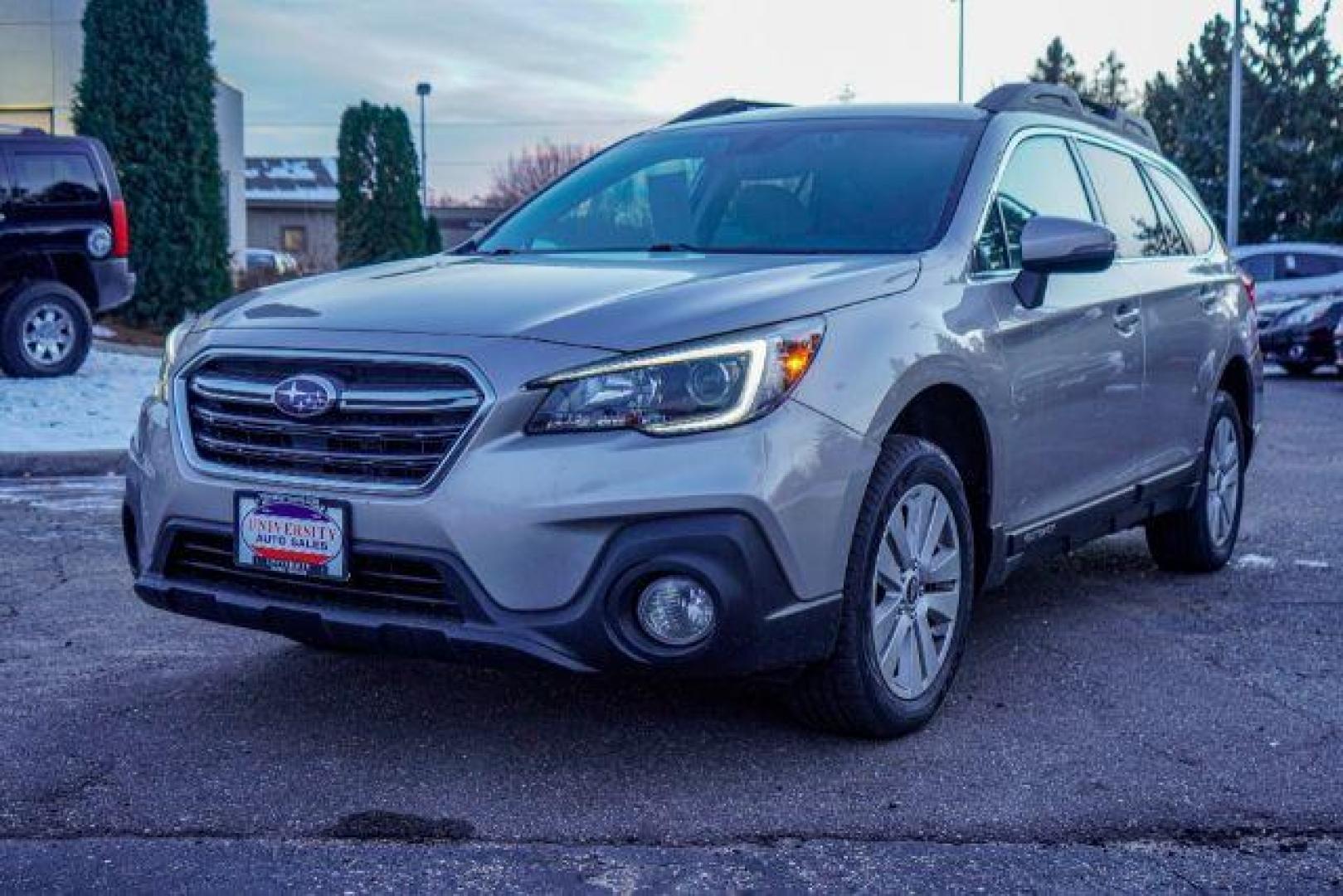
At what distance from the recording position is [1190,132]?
48.8 meters

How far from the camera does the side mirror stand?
5.03m

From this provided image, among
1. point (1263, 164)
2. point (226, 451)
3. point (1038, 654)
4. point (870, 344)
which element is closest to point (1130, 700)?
point (1038, 654)

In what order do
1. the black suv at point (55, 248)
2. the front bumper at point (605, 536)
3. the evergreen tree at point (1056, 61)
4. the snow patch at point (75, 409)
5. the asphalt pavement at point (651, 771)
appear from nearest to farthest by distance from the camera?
1. the asphalt pavement at point (651, 771)
2. the front bumper at point (605, 536)
3. the snow patch at point (75, 409)
4. the black suv at point (55, 248)
5. the evergreen tree at point (1056, 61)

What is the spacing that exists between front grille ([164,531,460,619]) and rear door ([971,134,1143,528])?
1808mm

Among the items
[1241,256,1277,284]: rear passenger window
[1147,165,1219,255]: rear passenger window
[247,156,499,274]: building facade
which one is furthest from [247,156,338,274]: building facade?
[1147,165,1219,255]: rear passenger window

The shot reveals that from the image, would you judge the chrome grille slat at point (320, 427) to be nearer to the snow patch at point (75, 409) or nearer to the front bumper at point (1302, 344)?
the snow patch at point (75, 409)

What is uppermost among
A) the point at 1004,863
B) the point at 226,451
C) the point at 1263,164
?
the point at 1263,164

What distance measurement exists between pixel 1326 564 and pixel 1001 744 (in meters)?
3.30

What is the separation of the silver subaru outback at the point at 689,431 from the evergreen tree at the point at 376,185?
28443 mm

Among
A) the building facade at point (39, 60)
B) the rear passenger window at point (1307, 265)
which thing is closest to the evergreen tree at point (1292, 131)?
the rear passenger window at point (1307, 265)

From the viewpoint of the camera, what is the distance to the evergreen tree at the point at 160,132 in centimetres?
1941

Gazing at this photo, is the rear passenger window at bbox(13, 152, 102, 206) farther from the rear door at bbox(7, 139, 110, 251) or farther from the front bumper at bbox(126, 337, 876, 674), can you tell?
the front bumper at bbox(126, 337, 876, 674)

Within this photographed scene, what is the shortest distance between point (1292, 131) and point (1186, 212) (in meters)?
43.7

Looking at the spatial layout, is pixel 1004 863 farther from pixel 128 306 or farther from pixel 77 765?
pixel 128 306
